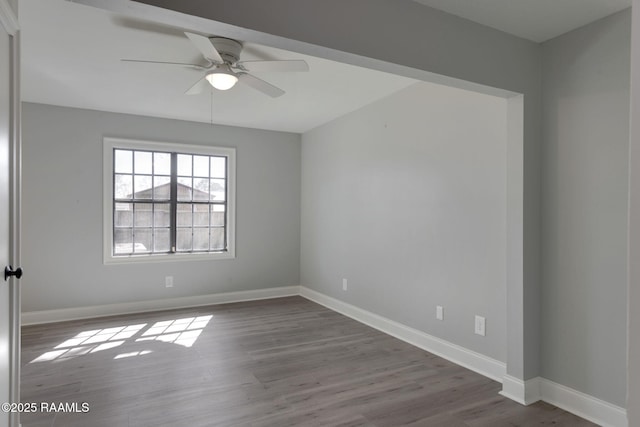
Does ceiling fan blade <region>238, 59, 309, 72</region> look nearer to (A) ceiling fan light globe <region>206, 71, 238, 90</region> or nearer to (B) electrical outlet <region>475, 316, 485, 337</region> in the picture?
(A) ceiling fan light globe <region>206, 71, 238, 90</region>

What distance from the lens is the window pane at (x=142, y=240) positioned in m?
4.99

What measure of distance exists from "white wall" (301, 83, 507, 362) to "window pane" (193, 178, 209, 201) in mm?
1744

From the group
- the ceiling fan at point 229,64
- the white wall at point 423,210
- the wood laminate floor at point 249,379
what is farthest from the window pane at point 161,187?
the ceiling fan at point 229,64

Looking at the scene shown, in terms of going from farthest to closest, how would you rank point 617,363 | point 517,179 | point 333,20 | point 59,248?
point 59,248, point 517,179, point 617,363, point 333,20

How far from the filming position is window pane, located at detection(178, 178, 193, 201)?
5262mm

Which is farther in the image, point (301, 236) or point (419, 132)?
point (301, 236)

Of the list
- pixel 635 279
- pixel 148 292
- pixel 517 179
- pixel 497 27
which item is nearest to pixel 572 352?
pixel 517 179

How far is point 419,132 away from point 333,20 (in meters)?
2.00

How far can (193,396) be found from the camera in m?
2.64

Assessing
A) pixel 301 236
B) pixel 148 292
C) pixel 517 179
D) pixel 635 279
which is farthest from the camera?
pixel 301 236

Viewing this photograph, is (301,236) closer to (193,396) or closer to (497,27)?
(193,396)

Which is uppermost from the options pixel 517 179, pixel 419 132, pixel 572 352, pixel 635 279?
pixel 419 132

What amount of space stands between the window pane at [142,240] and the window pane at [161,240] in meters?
0.06

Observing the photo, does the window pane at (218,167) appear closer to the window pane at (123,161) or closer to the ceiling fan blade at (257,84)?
the window pane at (123,161)
